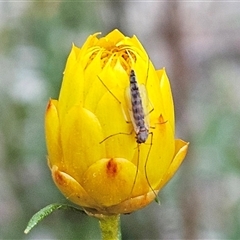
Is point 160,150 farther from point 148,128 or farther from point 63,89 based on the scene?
point 63,89

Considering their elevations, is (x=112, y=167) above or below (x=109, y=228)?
above

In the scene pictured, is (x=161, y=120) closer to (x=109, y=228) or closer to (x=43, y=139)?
(x=109, y=228)

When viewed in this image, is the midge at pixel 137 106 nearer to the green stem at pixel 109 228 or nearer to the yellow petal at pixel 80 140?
the yellow petal at pixel 80 140

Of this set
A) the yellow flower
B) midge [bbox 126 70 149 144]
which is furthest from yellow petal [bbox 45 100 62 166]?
midge [bbox 126 70 149 144]

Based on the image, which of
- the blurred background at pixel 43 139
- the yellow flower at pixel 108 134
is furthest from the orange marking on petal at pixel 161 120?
the blurred background at pixel 43 139

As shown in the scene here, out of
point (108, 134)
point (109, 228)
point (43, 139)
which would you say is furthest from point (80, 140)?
point (43, 139)

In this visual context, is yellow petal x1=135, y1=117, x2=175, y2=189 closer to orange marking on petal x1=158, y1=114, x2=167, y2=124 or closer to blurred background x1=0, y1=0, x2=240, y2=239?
orange marking on petal x1=158, y1=114, x2=167, y2=124
